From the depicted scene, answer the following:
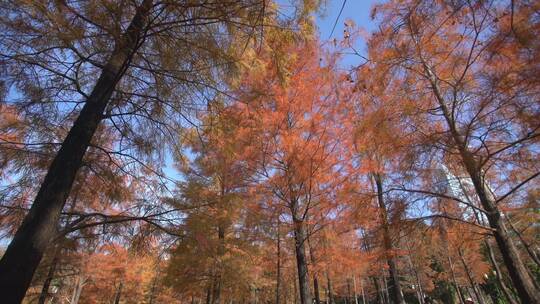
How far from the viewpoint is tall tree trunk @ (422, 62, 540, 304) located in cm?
396

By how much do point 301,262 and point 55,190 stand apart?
17.1 feet

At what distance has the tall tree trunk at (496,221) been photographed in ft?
13.0

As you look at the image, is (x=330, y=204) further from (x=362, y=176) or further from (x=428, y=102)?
(x=428, y=102)

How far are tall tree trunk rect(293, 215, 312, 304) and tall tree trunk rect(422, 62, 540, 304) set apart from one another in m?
3.46

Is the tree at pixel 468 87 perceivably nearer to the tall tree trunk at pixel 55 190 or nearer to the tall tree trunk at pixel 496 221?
the tall tree trunk at pixel 496 221

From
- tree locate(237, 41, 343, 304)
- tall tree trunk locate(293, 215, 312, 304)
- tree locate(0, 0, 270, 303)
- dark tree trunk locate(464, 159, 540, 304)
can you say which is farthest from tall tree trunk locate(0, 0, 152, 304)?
dark tree trunk locate(464, 159, 540, 304)

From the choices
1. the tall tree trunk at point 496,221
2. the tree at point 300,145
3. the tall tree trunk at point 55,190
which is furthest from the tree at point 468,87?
the tall tree trunk at point 55,190

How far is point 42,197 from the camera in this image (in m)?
2.47

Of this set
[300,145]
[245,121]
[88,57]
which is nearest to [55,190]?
[88,57]

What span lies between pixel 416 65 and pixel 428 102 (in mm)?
754

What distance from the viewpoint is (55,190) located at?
2.53 metres

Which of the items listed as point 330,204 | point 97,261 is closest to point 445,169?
point 330,204

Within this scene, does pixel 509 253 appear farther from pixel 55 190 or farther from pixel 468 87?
pixel 55 190

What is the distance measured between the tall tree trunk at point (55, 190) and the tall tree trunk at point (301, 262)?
16.0 feet
